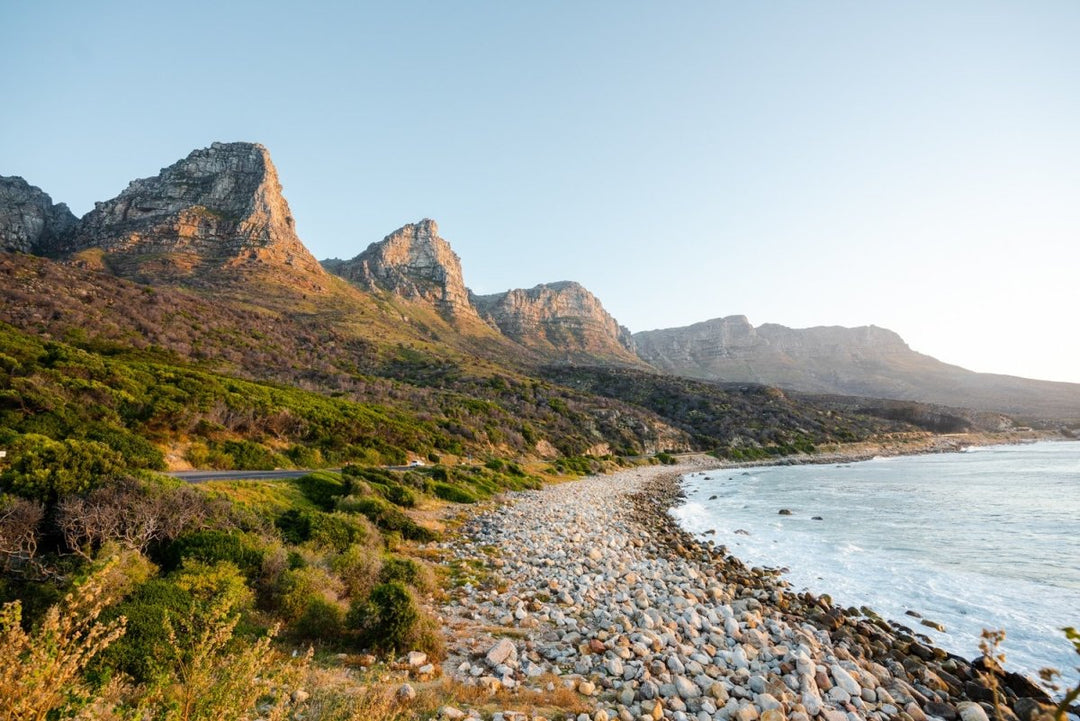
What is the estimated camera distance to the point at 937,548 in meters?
21.0

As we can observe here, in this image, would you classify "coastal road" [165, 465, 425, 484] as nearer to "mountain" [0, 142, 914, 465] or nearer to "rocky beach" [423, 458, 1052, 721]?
"mountain" [0, 142, 914, 465]

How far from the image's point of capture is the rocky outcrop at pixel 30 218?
384 ft

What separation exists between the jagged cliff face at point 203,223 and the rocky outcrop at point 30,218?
256 inches

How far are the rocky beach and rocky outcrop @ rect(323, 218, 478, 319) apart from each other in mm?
143487

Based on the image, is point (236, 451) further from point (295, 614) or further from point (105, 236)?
point (105, 236)

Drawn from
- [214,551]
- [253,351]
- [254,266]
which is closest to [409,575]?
[214,551]

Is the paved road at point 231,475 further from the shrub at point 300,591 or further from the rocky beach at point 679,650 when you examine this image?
the shrub at point 300,591

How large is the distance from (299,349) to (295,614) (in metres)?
63.4

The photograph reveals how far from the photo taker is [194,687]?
4383 mm

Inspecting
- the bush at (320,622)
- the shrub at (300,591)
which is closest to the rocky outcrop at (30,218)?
the shrub at (300,591)

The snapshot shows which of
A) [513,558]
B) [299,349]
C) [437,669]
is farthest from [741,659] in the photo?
[299,349]

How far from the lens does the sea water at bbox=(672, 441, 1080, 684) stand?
13406 mm

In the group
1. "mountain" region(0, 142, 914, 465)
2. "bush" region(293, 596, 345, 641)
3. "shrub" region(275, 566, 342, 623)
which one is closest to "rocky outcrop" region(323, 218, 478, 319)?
"mountain" region(0, 142, 914, 465)

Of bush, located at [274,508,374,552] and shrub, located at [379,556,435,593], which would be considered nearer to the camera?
shrub, located at [379,556,435,593]
